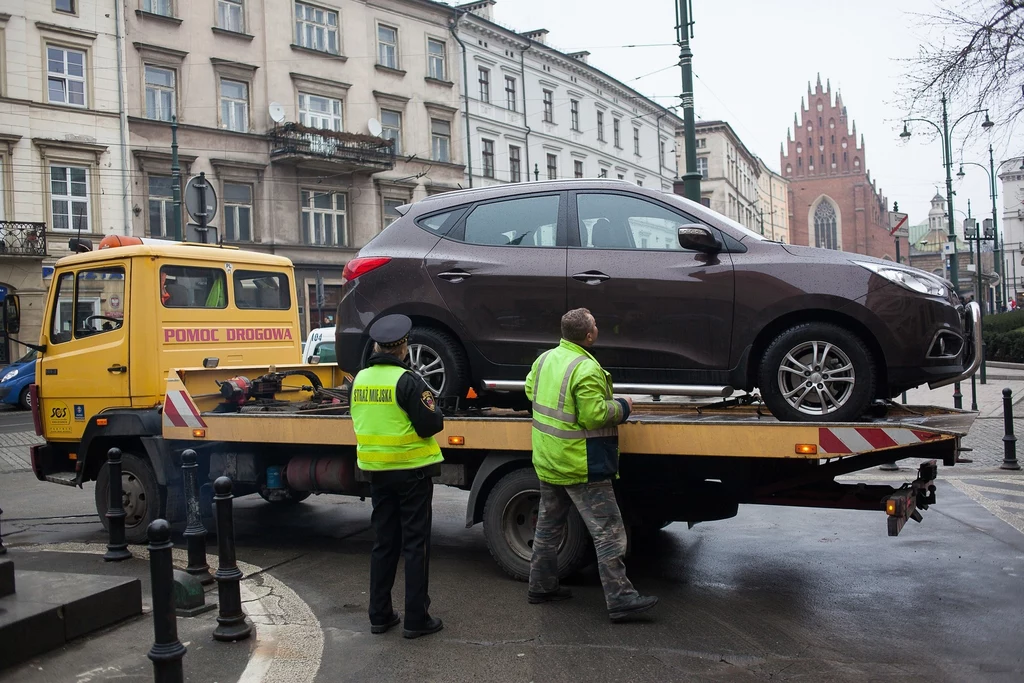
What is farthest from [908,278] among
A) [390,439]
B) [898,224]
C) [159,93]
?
[159,93]

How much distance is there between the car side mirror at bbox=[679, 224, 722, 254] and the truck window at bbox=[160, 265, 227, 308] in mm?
4799

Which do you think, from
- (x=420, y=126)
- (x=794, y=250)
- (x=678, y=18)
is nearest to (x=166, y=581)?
(x=794, y=250)

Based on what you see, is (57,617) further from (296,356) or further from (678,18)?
(678,18)

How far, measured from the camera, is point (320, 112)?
3375cm

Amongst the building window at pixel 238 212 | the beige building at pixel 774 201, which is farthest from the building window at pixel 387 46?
the beige building at pixel 774 201

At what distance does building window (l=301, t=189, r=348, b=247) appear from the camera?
33.2 meters

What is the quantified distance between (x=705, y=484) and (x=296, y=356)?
16.3 ft

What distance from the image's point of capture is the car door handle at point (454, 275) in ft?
21.6

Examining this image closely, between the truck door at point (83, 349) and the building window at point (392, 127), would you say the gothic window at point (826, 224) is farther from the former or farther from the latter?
the truck door at point (83, 349)

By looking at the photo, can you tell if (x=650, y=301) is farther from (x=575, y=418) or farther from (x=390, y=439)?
(x=390, y=439)

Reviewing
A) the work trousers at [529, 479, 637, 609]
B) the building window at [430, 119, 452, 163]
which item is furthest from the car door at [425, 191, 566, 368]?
the building window at [430, 119, 452, 163]

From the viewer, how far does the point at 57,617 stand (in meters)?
5.20

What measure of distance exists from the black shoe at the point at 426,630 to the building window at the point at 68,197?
2511cm

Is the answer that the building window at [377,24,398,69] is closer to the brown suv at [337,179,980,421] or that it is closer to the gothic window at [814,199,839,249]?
the brown suv at [337,179,980,421]
